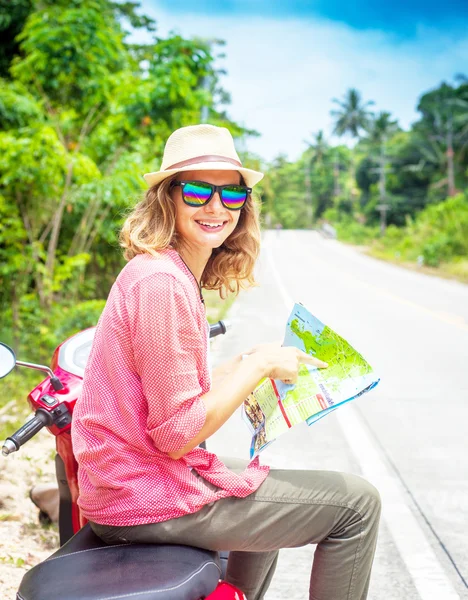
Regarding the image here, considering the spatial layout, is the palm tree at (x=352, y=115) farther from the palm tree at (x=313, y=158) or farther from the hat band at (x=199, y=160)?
the hat band at (x=199, y=160)

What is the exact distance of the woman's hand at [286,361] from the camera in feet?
6.28


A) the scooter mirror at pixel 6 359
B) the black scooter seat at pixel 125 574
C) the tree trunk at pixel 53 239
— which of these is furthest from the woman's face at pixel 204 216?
the tree trunk at pixel 53 239

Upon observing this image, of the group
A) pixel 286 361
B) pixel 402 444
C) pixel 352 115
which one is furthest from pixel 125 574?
pixel 352 115

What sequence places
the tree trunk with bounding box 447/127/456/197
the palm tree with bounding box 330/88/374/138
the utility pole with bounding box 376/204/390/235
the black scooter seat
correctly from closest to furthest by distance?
the black scooter seat
the tree trunk with bounding box 447/127/456/197
the utility pole with bounding box 376/204/390/235
the palm tree with bounding box 330/88/374/138

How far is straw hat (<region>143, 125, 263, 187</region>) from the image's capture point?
2.02m

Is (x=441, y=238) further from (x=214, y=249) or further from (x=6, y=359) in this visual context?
(x=6, y=359)

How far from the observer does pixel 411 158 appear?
52.1 meters

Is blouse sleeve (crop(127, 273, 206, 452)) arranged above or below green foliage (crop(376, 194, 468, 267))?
above

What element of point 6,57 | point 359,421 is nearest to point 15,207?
point 6,57

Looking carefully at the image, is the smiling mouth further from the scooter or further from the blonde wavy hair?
the scooter

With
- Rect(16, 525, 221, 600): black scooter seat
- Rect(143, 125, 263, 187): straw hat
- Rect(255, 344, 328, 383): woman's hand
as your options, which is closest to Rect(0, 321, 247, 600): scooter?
Rect(16, 525, 221, 600): black scooter seat

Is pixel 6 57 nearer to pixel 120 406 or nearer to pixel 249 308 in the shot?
pixel 249 308

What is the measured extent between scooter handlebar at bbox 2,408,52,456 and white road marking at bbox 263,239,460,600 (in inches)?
72.5

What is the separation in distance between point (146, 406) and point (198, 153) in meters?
0.81
